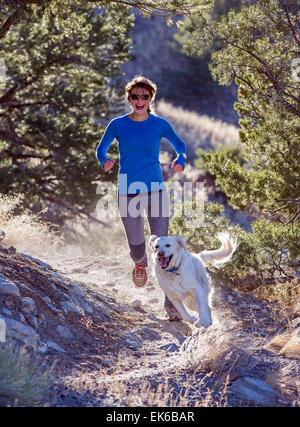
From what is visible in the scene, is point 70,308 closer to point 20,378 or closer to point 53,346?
point 53,346

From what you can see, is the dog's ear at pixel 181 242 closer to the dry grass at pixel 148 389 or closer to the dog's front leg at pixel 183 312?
the dog's front leg at pixel 183 312

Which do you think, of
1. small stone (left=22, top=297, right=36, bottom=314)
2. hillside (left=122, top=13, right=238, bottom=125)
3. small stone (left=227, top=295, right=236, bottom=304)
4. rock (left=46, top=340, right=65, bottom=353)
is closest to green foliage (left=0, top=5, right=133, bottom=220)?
small stone (left=227, top=295, right=236, bottom=304)

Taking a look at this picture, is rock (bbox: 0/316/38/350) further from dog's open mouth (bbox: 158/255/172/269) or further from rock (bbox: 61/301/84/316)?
dog's open mouth (bbox: 158/255/172/269)

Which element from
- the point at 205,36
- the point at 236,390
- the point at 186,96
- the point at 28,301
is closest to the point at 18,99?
the point at 205,36

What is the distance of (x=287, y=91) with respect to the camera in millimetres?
7547

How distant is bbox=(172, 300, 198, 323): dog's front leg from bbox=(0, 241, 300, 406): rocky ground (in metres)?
0.27

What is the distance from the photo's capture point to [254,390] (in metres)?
4.10

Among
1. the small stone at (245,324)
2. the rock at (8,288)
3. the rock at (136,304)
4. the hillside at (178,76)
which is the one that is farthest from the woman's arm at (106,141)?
the hillside at (178,76)

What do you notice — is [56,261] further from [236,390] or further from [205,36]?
[236,390]

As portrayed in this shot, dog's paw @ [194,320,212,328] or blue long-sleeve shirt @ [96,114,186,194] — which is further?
blue long-sleeve shirt @ [96,114,186,194]

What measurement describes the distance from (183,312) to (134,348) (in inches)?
27.4

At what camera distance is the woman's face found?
549 cm

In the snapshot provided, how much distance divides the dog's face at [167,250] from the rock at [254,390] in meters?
1.52

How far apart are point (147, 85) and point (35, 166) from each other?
7900mm
